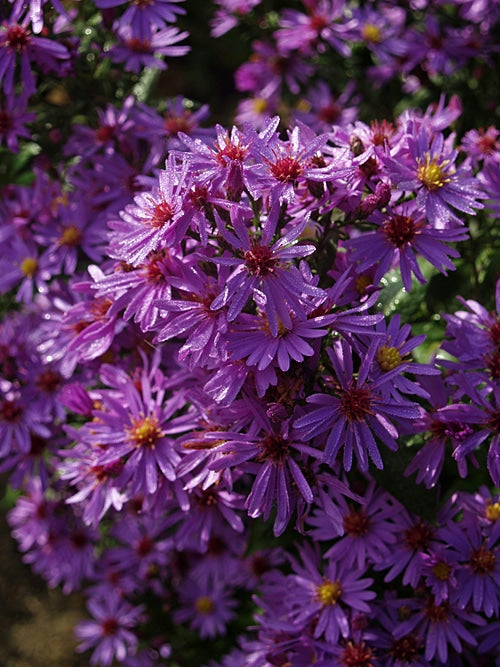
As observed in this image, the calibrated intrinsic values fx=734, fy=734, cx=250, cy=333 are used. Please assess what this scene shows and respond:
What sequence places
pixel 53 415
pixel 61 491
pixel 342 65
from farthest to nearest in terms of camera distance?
pixel 342 65 → pixel 61 491 → pixel 53 415

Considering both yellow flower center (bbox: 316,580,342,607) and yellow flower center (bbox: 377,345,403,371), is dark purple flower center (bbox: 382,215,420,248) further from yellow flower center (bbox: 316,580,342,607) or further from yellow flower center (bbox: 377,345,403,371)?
yellow flower center (bbox: 316,580,342,607)

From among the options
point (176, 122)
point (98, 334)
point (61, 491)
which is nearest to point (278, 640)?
point (98, 334)

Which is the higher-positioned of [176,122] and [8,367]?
[176,122]

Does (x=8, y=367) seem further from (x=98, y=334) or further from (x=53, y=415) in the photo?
(x=98, y=334)

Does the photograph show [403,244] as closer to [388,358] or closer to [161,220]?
[388,358]

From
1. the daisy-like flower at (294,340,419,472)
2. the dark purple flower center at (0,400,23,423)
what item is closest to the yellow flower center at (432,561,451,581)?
the daisy-like flower at (294,340,419,472)
